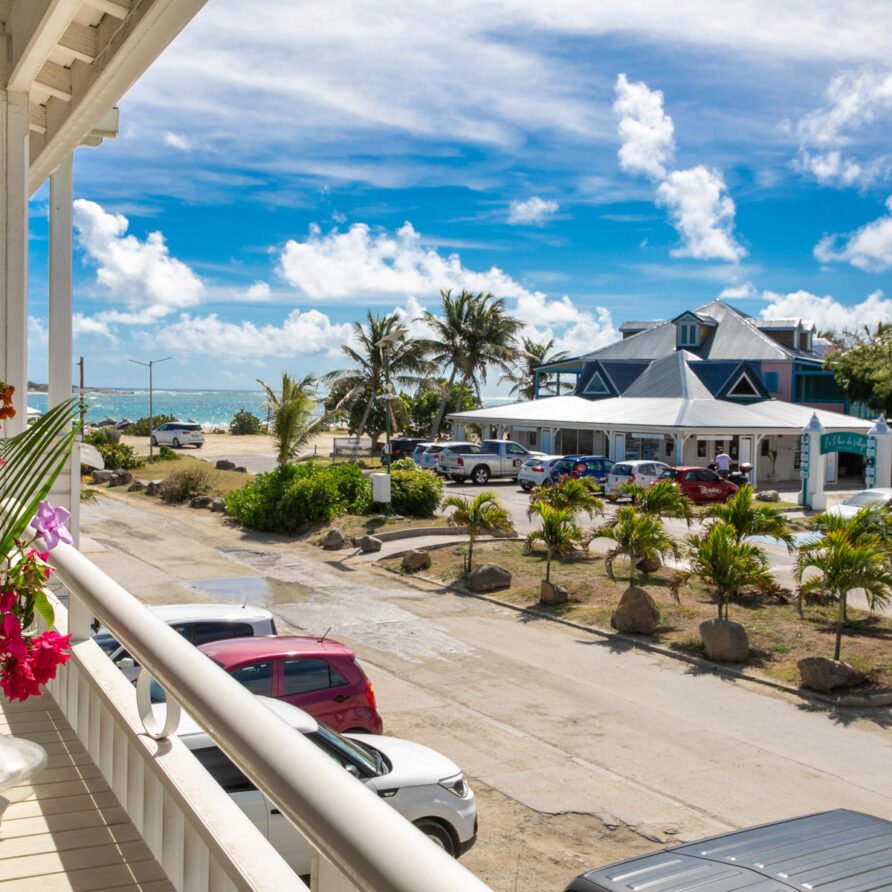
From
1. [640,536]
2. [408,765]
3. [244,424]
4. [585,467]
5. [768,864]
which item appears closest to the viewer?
[768,864]

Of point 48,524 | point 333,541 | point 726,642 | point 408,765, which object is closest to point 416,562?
point 333,541

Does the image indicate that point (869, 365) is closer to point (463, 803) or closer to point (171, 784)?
point (463, 803)

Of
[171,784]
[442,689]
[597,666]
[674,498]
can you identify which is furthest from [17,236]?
[674,498]

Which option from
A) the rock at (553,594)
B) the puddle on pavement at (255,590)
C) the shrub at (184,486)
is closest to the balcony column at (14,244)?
the puddle on pavement at (255,590)

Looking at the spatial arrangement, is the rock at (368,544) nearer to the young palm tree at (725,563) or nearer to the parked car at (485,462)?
the young palm tree at (725,563)

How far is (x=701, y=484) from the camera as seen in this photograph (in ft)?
124

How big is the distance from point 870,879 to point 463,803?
367cm

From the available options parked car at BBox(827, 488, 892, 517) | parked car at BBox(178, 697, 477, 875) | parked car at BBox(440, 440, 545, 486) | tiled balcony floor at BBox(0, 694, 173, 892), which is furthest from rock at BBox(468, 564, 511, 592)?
parked car at BBox(440, 440, 545, 486)

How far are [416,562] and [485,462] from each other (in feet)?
63.6

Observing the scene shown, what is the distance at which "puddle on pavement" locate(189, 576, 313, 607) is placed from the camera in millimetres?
20844

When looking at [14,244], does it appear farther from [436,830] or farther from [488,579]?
[488,579]

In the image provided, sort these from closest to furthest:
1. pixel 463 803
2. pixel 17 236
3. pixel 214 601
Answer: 1. pixel 17 236
2. pixel 463 803
3. pixel 214 601

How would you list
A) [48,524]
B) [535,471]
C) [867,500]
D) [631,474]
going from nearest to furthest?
1. [48,524]
2. [867,500]
3. [631,474]
4. [535,471]

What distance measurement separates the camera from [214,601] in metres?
20.3
